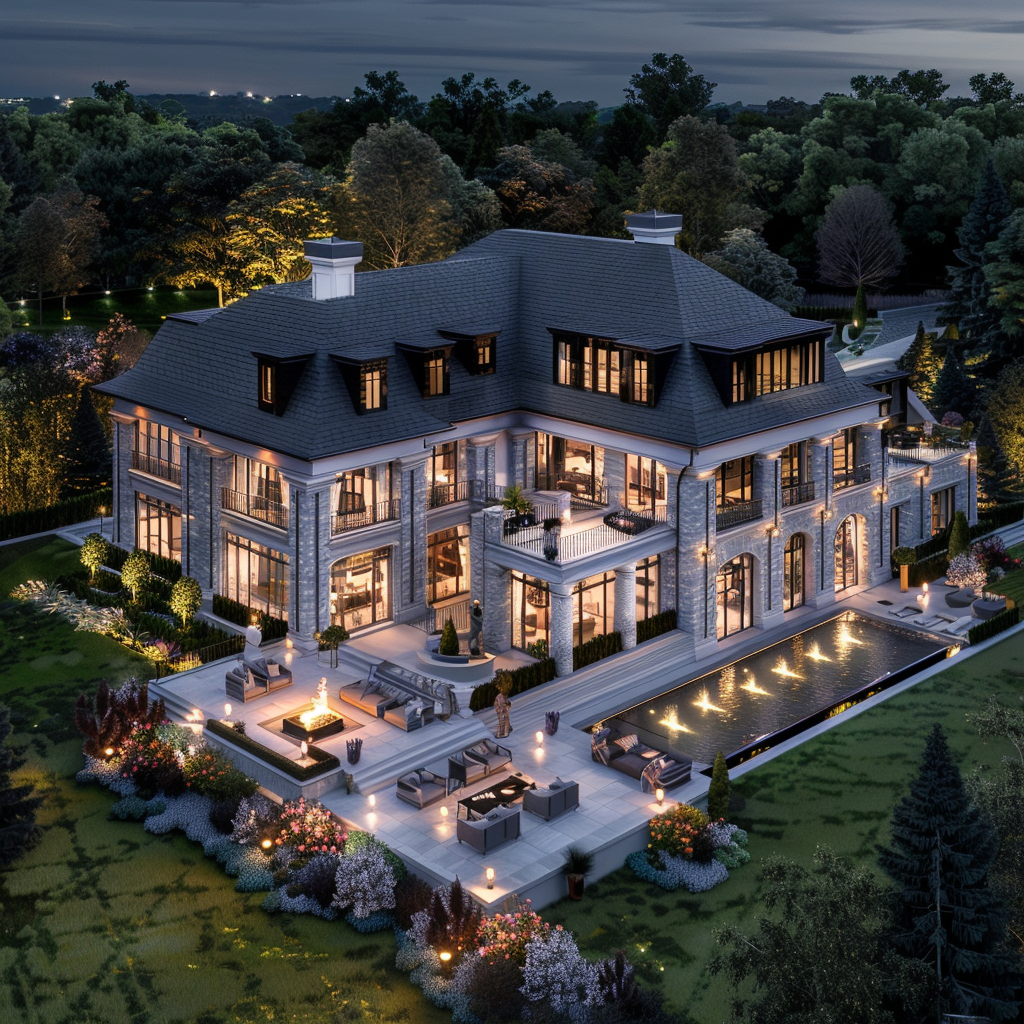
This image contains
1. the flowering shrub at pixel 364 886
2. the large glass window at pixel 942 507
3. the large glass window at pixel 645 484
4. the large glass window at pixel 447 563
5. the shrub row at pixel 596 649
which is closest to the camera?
the flowering shrub at pixel 364 886

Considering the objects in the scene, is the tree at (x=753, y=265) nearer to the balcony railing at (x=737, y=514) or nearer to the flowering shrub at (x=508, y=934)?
the balcony railing at (x=737, y=514)

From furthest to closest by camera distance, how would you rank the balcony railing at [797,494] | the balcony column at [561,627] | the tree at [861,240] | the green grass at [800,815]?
the tree at [861,240] < the balcony railing at [797,494] < the balcony column at [561,627] < the green grass at [800,815]

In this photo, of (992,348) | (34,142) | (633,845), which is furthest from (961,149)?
(633,845)

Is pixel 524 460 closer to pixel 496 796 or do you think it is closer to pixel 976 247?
pixel 496 796

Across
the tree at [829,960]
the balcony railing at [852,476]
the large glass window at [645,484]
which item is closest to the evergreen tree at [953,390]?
the balcony railing at [852,476]

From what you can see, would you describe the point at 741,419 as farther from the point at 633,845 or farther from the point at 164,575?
the point at 164,575

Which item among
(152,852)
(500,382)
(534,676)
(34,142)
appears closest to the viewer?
(152,852)
